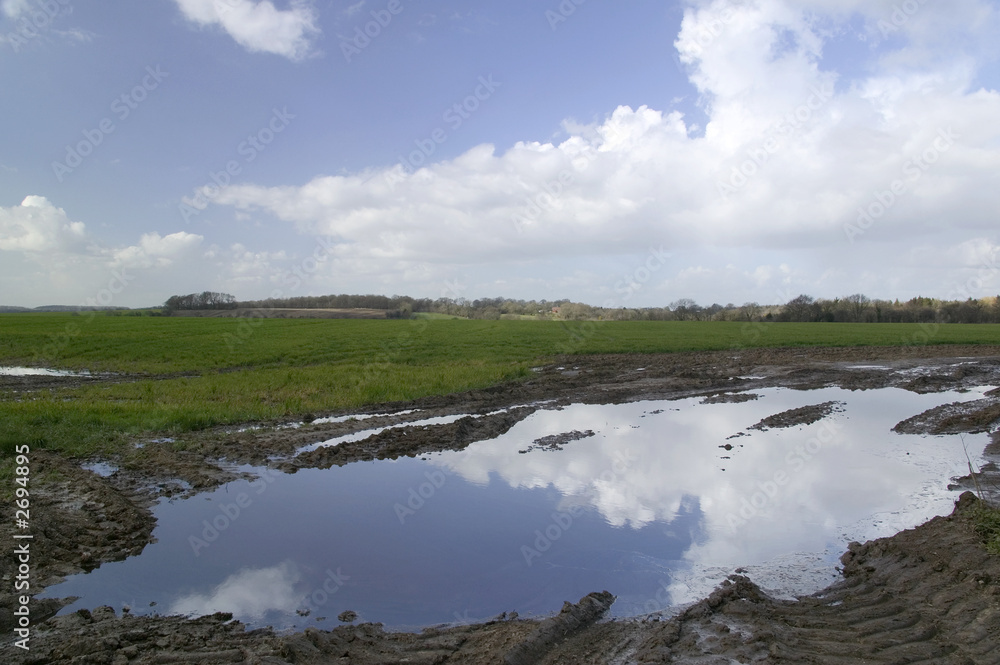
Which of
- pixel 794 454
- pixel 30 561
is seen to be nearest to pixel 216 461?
pixel 30 561

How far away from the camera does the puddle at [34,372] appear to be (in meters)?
23.0

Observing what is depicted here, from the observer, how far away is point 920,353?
108 ft

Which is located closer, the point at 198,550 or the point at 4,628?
the point at 4,628

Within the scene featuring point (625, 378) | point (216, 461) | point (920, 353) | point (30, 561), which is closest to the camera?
point (30, 561)

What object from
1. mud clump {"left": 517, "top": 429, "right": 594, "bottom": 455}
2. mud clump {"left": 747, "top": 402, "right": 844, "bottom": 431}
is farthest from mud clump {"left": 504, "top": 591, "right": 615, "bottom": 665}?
mud clump {"left": 747, "top": 402, "right": 844, "bottom": 431}

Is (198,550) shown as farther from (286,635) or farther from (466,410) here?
(466,410)

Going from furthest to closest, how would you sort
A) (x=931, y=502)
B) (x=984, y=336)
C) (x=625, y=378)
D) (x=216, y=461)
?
(x=984, y=336), (x=625, y=378), (x=216, y=461), (x=931, y=502)

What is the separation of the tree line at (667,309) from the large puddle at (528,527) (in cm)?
7923

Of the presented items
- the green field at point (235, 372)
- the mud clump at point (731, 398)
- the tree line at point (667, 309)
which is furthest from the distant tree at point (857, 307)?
the mud clump at point (731, 398)

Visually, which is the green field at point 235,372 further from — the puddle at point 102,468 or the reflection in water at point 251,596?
the reflection in water at point 251,596

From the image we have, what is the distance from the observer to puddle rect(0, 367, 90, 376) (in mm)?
23045

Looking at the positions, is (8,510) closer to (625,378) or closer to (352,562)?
(352,562)

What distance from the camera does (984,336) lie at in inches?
1731

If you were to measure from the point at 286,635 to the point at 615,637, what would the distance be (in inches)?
105
